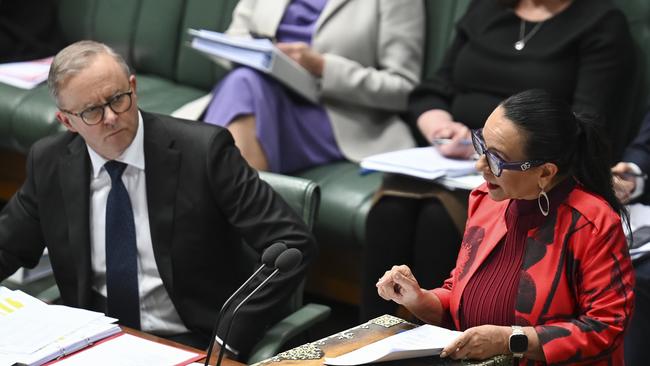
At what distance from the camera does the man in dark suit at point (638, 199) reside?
9.46 feet

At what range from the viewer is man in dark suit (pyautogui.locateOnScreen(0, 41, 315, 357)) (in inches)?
101

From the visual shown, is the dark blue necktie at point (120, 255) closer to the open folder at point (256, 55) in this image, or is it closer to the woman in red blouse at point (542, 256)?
the woman in red blouse at point (542, 256)

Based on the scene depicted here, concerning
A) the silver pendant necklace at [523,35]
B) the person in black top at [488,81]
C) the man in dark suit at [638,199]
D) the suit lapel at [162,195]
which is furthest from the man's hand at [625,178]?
the suit lapel at [162,195]

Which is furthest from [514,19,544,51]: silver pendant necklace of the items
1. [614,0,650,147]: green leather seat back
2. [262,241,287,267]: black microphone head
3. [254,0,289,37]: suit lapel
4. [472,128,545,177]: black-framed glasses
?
[262,241,287,267]: black microphone head

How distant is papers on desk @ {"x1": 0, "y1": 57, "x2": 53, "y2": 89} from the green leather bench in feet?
0.11

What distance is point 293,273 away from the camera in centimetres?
252

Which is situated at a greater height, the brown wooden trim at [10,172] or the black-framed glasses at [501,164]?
the black-framed glasses at [501,164]

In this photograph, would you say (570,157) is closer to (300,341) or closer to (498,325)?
(498,325)

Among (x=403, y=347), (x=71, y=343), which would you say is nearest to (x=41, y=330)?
(x=71, y=343)

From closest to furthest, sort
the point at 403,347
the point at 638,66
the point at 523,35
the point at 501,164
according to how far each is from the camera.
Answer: the point at 403,347
the point at 501,164
the point at 523,35
the point at 638,66

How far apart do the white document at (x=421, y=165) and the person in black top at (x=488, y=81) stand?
5cm

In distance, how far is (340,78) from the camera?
3.89m

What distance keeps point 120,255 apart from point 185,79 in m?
2.13

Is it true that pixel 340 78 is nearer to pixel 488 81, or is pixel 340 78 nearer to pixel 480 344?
pixel 488 81
